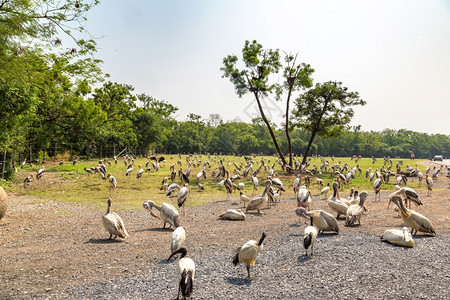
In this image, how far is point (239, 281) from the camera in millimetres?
6031

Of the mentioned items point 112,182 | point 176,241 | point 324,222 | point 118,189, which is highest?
point 324,222

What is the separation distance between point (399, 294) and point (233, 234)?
4906 mm

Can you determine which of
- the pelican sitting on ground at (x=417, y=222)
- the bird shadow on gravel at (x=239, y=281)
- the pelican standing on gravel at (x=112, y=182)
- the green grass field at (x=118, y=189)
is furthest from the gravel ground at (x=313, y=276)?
the pelican standing on gravel at (x=112, y=182)

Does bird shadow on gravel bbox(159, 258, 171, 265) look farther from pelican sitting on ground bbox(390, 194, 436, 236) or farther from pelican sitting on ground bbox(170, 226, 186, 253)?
pelican sitting on ground bbox(390, 194, 436, 236)

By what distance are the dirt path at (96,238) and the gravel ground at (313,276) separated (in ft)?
1.47

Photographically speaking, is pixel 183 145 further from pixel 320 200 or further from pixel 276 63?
pixel 320 200

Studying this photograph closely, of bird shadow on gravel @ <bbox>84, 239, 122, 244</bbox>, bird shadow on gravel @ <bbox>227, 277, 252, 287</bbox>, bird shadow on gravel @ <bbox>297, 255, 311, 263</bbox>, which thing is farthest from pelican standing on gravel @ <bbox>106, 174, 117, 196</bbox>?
bird shadow on gravel @ <bbox>297, 255, 311, 263</bbox>

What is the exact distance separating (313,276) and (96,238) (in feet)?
20.5

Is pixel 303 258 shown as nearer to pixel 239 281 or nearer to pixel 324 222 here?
pixel 239 281

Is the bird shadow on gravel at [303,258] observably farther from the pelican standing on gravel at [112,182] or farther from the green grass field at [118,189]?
the pelican standing on gravel at [112,182]

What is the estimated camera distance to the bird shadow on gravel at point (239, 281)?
5930 millimetres

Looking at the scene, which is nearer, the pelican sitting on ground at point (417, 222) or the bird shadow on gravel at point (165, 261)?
the bird shadow on gravel at point (165, 261)

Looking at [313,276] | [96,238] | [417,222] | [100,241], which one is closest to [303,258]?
[313,276]

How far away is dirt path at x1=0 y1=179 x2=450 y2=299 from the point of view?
5.99 m
